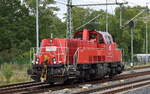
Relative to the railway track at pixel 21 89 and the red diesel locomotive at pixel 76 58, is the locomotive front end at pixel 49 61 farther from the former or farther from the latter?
the railway track at pixel 21 89

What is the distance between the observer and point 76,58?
1998cm

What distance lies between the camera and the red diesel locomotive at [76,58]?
18812 millimetres

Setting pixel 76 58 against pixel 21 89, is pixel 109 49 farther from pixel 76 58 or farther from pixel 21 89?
pixel 21 89

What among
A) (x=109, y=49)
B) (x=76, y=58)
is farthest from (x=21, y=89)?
(x=109, y=49)

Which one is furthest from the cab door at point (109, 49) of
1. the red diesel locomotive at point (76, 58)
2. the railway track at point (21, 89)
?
the railway track at point (21, 89)

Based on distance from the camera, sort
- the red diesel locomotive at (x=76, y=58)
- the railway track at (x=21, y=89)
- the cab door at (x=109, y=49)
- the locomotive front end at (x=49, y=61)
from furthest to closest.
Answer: the cab door at (x=109, y=49) → the red diesel locomotive at (x=76, y=58) → the locomotive front end at (x=49, y=61) → the railway track at (x=21, y=89)

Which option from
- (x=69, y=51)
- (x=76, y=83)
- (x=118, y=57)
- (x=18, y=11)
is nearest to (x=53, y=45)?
(x=69, y=51)

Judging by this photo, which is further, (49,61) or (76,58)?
(76,58)

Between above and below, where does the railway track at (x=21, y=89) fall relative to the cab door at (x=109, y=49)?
below

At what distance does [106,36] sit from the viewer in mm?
23656

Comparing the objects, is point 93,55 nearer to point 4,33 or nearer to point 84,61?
point 84,61

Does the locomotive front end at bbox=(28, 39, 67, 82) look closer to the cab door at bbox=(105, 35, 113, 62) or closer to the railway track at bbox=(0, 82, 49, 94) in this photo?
the railway track at bbox=(0, 82, 49, 94)

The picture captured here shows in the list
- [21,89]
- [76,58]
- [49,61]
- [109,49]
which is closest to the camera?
[21,89]

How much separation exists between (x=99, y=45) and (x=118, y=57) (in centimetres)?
308
